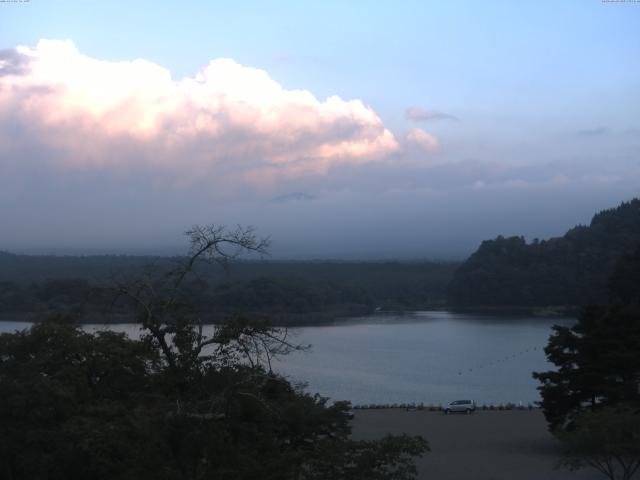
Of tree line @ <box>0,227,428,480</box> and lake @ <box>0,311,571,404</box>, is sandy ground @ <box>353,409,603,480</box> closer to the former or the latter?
lake @ <box>0,311,571,404</box>

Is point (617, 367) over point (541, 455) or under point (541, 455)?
over

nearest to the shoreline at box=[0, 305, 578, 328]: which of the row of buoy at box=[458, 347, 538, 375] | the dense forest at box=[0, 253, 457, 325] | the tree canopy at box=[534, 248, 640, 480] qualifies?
the dense forest at box=[0, 253, 457, 325]

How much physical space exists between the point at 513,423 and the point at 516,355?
15.9 m

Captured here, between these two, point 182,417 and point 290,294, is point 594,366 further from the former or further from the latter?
point 290,294

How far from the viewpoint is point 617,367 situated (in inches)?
468

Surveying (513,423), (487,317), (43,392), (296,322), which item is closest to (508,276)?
(487,317)

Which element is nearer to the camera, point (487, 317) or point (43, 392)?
point (43, 392)

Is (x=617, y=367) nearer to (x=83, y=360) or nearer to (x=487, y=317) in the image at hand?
(x=83, y=360)

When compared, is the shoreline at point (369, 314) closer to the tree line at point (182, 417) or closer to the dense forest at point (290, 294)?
the dense forest at point (290, 294)

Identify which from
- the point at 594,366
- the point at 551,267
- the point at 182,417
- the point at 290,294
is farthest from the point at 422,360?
the point at 551,267

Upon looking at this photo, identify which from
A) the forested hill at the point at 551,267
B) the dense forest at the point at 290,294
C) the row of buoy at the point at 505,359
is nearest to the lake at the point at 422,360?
the row of buoy at the point at 505,359

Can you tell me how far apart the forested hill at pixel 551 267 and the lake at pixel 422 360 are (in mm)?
6746

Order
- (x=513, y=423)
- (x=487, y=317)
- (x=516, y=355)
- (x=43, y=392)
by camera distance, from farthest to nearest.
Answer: (x=487, y=317)
(x=516, y=355)
(x=513, y=423)
(x=43, y=392)

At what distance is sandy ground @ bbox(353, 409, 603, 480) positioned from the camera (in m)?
10.5
